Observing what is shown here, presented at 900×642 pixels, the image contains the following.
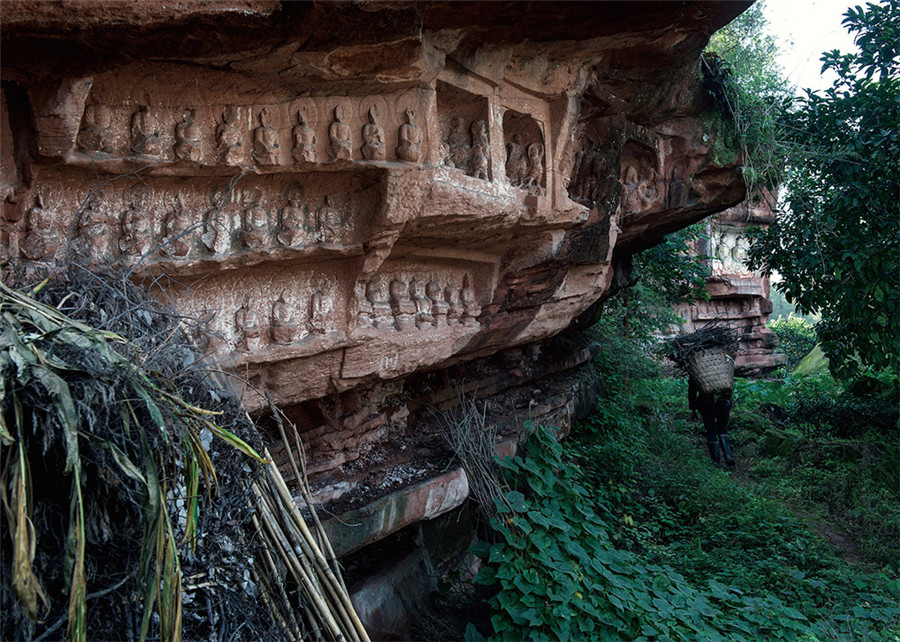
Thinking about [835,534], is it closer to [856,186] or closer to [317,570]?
[856,186]

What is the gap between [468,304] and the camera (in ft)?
15.7

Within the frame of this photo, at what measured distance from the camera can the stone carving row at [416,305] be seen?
13.3 feet

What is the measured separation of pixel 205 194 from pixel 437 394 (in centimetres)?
271

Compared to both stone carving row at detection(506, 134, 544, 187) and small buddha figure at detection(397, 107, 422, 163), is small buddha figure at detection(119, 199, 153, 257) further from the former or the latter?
stone carving row at detection(506, 134, 544, 187)

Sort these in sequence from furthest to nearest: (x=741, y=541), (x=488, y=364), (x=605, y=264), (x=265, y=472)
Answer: (x=488, y=364) < (x=605, y=264) < (x=741, y=541) < (x=265, y=472)

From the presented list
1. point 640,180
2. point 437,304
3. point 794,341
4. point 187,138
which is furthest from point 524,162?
point 794,341

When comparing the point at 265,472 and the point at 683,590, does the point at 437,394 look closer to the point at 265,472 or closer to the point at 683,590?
the point at 683,590

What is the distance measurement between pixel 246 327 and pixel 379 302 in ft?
3.08

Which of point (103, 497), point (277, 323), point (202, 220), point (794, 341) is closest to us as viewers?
point (103, 497)

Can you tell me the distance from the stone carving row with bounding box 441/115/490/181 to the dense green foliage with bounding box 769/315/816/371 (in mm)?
12766

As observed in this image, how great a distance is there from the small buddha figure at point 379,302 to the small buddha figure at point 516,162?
113 cm

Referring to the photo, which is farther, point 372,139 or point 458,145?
point 458,145

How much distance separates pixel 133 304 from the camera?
234 cm

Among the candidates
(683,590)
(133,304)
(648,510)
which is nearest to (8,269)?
(133,304)
